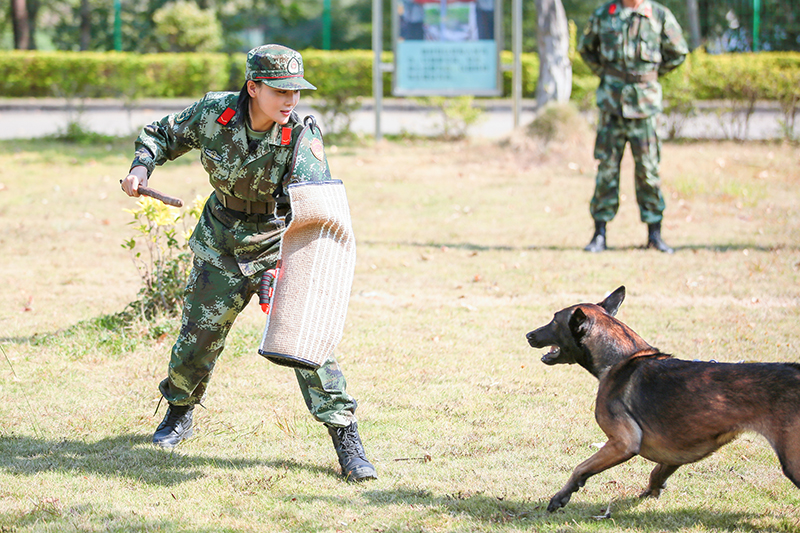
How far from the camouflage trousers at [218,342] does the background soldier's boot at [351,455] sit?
0.06 m

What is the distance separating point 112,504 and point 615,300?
2.28m

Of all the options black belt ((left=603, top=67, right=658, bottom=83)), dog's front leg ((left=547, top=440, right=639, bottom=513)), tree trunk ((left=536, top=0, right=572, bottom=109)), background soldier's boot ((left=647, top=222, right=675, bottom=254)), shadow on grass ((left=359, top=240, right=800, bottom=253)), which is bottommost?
dog's front leg ((left=547, top=440, right=639, bottom=513))

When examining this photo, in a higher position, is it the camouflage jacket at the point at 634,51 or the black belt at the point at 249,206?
the camouflage jacket at the point at 634,51

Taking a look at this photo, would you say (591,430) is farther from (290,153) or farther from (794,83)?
(794,83)

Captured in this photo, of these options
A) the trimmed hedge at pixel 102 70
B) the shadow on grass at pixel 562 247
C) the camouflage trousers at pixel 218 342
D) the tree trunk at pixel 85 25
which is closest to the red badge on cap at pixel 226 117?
the camouflage trousers at pixel 218 342

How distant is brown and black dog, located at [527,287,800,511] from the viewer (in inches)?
111

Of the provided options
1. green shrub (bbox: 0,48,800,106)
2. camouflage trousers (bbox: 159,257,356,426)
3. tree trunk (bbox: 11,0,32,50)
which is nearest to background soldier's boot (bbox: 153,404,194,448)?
camouflage trousers (bbox: 159,257,356,426)

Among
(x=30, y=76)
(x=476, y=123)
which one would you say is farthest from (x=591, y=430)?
(x=30, y=76)

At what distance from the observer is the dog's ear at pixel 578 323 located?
10.4 feet

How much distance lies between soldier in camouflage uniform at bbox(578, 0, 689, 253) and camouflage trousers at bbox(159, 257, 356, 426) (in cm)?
502

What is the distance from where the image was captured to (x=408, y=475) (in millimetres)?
3684

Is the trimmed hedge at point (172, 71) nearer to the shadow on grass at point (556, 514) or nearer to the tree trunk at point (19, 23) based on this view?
the tree trunk at point (19, 23)

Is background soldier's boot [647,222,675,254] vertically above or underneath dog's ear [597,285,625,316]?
underneath

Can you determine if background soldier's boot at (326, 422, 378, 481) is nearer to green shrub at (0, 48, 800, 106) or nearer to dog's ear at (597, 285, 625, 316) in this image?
dog's ear at (597, 285, 625, 316)
